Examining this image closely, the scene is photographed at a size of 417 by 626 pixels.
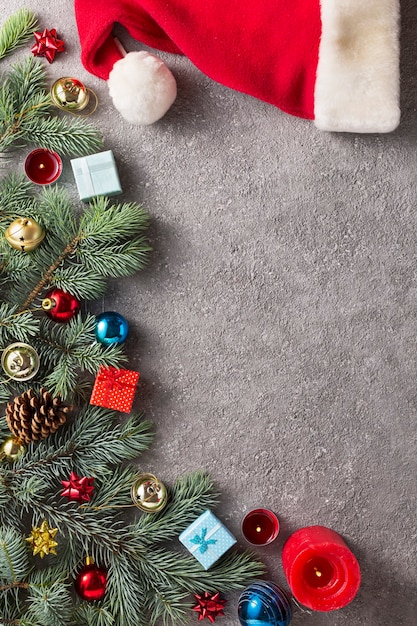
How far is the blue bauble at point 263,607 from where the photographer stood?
1097mm

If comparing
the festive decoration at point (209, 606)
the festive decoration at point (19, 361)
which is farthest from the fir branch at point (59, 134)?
the festive decoration at point (209, 606)

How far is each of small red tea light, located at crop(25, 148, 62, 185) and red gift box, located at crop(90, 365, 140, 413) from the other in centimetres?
41

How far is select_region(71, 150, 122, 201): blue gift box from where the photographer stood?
1.18 metres

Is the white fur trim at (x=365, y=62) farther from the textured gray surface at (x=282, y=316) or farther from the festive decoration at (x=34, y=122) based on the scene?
the festive decoration at (x=34, y=122)

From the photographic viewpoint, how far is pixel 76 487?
112 cm

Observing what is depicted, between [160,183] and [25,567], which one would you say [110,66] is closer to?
[160,183]

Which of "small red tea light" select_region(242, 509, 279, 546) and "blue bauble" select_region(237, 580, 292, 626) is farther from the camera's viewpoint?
"small red tea light" select_region(242, 509, 279, 546)

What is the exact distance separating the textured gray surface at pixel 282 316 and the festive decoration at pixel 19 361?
195 millimetres

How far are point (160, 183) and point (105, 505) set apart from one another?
2.17ft

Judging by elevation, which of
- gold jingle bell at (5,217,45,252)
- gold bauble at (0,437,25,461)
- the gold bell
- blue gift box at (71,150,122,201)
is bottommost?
gold bauble at (0,437,25,461)

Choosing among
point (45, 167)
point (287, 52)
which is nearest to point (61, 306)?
point (45, 167)

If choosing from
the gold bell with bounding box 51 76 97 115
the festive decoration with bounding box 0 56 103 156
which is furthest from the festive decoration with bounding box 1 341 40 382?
the gold bell with bounding box 51 76 97 115

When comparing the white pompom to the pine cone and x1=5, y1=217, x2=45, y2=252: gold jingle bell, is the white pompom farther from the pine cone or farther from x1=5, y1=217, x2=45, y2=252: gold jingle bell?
the pine cone

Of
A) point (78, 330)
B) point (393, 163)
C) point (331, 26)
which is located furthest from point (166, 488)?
point (331, 26)
